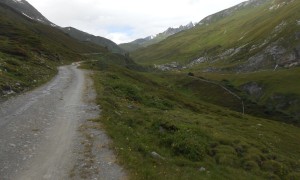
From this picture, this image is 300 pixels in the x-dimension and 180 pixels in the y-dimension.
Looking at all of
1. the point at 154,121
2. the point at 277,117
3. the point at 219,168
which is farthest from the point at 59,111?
A: the point at 277,117

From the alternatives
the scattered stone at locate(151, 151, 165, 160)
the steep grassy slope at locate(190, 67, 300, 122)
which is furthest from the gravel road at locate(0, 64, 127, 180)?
the steep grassy slope at locate(190, 67, 300, 122)

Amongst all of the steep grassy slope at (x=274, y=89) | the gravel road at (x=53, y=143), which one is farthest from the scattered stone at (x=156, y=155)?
the steep grassy slope at (x=274, y=89)

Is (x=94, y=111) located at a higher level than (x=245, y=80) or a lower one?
higher

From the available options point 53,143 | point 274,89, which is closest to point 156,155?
point 53,143

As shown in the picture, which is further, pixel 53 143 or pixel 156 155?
pixel 53 143

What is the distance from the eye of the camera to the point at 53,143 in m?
21.4

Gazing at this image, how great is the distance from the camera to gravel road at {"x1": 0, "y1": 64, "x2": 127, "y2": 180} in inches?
673

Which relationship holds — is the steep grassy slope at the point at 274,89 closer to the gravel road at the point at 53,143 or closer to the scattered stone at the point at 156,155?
the gravel road at the point at 53,143

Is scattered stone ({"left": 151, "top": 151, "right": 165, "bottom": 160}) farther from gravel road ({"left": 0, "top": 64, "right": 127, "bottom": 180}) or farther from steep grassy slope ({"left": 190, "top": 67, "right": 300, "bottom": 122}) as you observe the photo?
steep grassy slope ({"left": 190, "top": 67, "right": 300, "bottom": 122})

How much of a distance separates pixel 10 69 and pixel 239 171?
37.1 m

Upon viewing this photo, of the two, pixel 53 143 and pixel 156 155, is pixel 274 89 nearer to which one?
pixel 156 155

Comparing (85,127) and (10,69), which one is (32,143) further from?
(10,69)

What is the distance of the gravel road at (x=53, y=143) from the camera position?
1709 centimetres

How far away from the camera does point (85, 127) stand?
83.1 feet
